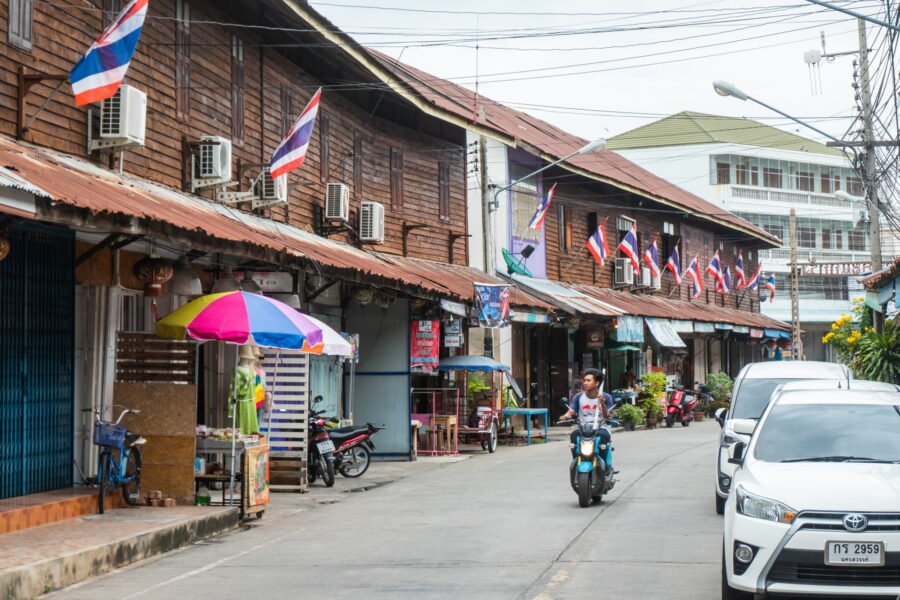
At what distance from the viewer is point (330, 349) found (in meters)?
15.3

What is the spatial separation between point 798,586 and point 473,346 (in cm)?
2205

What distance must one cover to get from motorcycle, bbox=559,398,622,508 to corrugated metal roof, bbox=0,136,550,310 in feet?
14.1

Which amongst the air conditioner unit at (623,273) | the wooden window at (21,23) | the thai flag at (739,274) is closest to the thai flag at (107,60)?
the wooden window at (21,23)

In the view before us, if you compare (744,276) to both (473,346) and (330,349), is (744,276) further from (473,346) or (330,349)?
(330,349)

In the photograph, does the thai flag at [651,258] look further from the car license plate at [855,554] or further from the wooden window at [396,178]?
the car license plate at [855,554]

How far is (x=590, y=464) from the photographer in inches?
572

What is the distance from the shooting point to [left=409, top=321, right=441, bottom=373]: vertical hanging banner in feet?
76.8

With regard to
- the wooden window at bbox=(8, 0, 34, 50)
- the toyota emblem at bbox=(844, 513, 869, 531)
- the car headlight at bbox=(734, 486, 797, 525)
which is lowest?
the toyota emblem at bbox=(844, 513, 869, 531)

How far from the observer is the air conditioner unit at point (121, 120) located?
14352mm

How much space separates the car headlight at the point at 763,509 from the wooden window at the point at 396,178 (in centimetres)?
1858

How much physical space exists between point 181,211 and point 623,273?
88.6 feet

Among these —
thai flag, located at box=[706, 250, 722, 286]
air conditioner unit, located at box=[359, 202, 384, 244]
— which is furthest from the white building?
air conditioner unit, located at box=[359, 202, 384, 244]

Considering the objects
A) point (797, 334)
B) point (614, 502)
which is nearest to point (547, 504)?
point (614, 502)

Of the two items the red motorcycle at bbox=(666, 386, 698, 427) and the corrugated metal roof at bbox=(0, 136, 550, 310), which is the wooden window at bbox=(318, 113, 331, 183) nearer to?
the corrugated metal roof at bbox=(0, 136, 550, 310)
